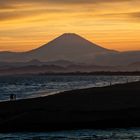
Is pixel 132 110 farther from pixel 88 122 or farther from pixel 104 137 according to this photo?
pixel 104 137

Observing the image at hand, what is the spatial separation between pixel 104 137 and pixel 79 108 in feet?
29.4

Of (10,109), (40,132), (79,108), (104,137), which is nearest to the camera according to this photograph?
(104,137)

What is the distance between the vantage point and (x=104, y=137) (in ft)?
87.5

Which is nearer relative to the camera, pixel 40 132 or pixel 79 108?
pixel 40 132

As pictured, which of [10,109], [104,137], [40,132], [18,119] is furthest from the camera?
[10,109]

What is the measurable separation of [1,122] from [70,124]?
12.9ft

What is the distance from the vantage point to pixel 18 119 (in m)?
30.9

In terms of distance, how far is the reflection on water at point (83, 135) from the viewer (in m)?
26.6

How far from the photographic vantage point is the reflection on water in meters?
26.6

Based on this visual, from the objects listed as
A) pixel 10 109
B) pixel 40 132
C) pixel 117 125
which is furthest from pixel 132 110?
pixel 10 109

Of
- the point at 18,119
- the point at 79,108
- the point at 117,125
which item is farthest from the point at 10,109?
the point at 117,125

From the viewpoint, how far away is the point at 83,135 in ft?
89.9

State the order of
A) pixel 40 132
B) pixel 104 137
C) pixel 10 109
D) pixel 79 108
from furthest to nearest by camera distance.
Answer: pixel 10 109 → pixel 79 108 → pixel 40 132 → pixel 104 137

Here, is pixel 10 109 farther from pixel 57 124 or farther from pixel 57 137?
pixel 57 137
